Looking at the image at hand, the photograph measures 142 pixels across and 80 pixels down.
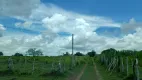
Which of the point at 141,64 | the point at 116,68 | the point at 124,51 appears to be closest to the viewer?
the point at 116,68

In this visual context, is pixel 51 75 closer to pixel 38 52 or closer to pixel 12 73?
pixel 12 73

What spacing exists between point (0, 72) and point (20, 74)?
223 cm

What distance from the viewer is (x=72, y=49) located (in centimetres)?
5759

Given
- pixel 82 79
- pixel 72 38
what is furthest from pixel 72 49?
pixel 82 79

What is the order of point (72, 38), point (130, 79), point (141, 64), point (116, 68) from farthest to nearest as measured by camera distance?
point (72, 38)
point (141, 64)
point (116, 68)
point (130, 79)

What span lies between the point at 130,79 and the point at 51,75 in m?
9.54

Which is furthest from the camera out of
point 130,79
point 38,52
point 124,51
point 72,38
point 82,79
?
point 38,52

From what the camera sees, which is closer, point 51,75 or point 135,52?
point 51,75

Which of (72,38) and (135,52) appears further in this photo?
(72,38)

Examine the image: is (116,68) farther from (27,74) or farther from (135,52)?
(27,74)

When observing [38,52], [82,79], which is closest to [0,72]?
[82,79]

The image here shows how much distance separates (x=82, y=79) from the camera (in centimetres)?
2617

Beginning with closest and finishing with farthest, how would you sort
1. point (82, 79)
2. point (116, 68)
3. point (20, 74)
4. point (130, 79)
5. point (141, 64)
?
point (130, 79)
point (82, 79)
point (20, 74)
point (116, 68)
point (141, 64)

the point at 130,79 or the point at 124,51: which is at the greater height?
the point at 124,51
